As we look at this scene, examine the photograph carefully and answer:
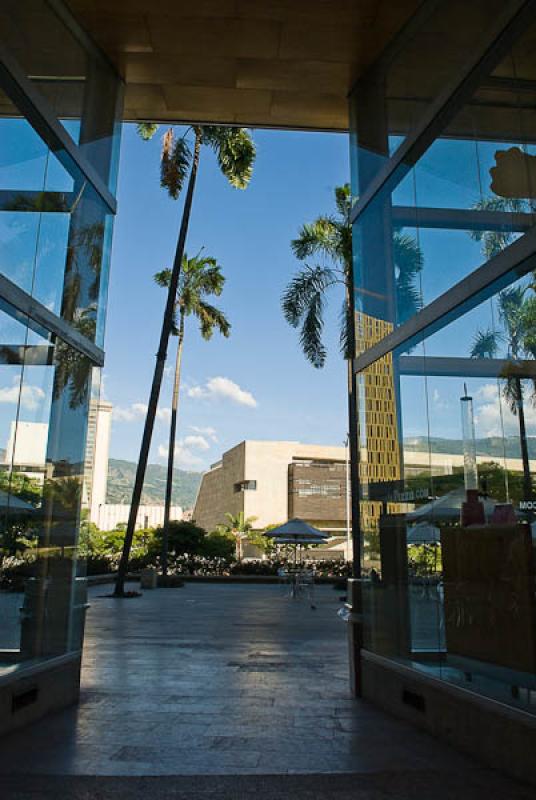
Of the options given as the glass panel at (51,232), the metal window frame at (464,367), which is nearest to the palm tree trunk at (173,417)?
the glass panel at (51,232)

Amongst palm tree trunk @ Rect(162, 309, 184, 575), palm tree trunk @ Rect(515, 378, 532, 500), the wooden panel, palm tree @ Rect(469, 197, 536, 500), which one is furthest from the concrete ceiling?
palm tree trunk @ Rect(162, 309, 184, 575)

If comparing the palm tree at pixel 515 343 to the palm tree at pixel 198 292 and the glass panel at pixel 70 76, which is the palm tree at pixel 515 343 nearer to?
the glass panel at pixel 70 76

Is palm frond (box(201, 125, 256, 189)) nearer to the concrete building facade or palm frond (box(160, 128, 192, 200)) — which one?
palm frond (box(160, 128, 192, 200))

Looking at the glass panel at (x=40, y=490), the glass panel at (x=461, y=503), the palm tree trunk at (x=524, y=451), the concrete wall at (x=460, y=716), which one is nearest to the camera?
the concrete wall at (x=460, y=716)

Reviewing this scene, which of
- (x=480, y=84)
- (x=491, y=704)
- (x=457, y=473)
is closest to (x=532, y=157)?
(x=480, y=84)

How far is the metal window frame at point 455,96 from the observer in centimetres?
471

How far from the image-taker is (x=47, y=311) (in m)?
6.06

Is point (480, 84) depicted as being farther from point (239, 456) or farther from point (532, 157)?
point (239, 456)

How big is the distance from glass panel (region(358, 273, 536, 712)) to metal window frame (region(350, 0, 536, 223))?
190 cm

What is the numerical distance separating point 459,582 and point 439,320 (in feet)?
7.34

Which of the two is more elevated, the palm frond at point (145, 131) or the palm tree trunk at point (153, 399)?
the palm frond at point (145, 131)

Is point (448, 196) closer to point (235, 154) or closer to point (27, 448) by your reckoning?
point (27, 448)

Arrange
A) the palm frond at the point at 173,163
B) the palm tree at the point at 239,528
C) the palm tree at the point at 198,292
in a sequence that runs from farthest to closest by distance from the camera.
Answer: the palm tree at the point at 239,528 → the palm tree at the point at 198,292 → the palm frond at the point at 173,163

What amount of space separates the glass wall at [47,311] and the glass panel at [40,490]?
0.5 inches
